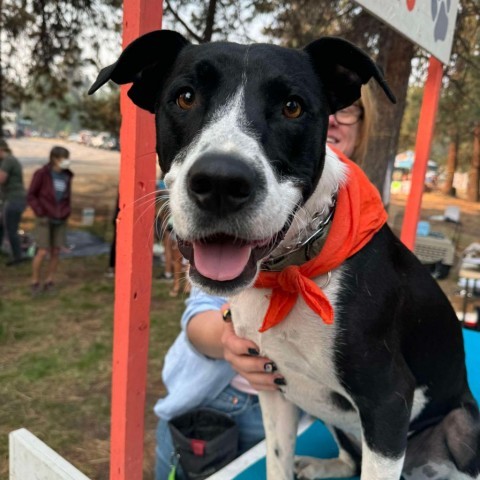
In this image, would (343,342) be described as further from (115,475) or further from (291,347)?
(115,475)

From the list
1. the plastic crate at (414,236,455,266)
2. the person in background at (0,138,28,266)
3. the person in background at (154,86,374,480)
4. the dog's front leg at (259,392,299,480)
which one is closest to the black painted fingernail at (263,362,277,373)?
the dog's front leg at (259,392,299,480)

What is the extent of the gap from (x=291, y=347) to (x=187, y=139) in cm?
69

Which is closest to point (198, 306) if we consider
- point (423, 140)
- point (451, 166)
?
point (423, 140)

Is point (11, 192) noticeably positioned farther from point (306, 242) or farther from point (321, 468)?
point (306, 242)

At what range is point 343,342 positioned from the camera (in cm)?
142

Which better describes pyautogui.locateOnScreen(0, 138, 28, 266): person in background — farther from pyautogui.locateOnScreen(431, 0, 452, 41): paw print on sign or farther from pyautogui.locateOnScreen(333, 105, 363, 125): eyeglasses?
pyautogui.locateOnScreen(431, 0, 452, 41): paw print on sign

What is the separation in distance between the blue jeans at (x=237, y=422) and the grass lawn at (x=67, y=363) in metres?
1.54

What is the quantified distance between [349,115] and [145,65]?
1.22m

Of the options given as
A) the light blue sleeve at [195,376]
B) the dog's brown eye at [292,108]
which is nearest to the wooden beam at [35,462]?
the light blue sleeve at [195,376]

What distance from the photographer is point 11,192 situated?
8.42 m

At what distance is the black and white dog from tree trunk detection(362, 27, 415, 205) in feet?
11.7

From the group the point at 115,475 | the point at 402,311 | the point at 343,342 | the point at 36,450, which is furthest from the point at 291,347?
the point at 36,450

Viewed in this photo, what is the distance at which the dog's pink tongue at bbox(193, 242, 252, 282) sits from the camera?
1.19 meters

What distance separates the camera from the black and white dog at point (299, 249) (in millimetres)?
1146
